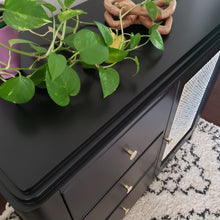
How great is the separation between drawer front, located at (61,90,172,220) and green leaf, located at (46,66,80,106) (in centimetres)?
12

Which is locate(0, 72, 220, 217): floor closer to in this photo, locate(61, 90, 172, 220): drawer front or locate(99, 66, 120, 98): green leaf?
locate(61, 90, 172, 220): drawer front

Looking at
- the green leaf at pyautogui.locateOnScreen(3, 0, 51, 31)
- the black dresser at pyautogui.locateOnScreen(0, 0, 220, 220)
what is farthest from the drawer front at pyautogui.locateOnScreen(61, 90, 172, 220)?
the green leaf at pyautogui.locateOnScreen(3, 0, 51, 31)

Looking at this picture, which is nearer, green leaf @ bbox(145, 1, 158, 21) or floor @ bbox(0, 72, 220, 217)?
green leaf @ bbox(145, 1, 158, 21)

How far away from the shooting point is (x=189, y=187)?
1.06 metres

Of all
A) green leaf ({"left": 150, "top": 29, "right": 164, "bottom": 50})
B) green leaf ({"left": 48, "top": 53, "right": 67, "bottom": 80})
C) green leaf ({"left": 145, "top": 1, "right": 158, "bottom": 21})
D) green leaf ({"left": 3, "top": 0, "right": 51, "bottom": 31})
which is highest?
green leaf ({"left": 3, "top": 0, "right": 51, "bottom": 31})

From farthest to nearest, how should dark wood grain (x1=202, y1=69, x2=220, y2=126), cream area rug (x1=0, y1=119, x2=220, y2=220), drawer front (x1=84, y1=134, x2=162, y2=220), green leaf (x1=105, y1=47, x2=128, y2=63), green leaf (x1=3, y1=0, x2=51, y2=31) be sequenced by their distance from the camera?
1. dark wood grain (x1=202, y1=69, x2=220, y2=126)
2. cream area rug (x1=0, y1=119, x2=220, y2=220)
3. drawer front (x1=84, y1=134, x2=162, y2=220)
4. green leaf (x1=105, y1=47, x2=128, y2=63)
5. green leaf (x1=3, y1=0, x2=51, y2=31)

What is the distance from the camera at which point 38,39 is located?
0.55 metres

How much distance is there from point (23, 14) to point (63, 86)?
0.12m

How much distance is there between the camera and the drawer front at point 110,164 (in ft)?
1.30

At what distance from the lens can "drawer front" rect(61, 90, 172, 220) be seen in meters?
0.40

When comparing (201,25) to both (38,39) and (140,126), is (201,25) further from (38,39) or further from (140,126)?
(38,39)

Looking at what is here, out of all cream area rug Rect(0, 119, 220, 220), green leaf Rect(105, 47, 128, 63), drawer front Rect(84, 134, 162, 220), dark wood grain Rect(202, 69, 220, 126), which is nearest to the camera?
green leaf Rect(105, 47, 128, 63)

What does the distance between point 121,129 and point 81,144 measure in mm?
90

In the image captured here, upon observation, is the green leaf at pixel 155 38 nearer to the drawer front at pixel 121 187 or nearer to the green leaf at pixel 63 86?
the green leaf at pixel 63 86
